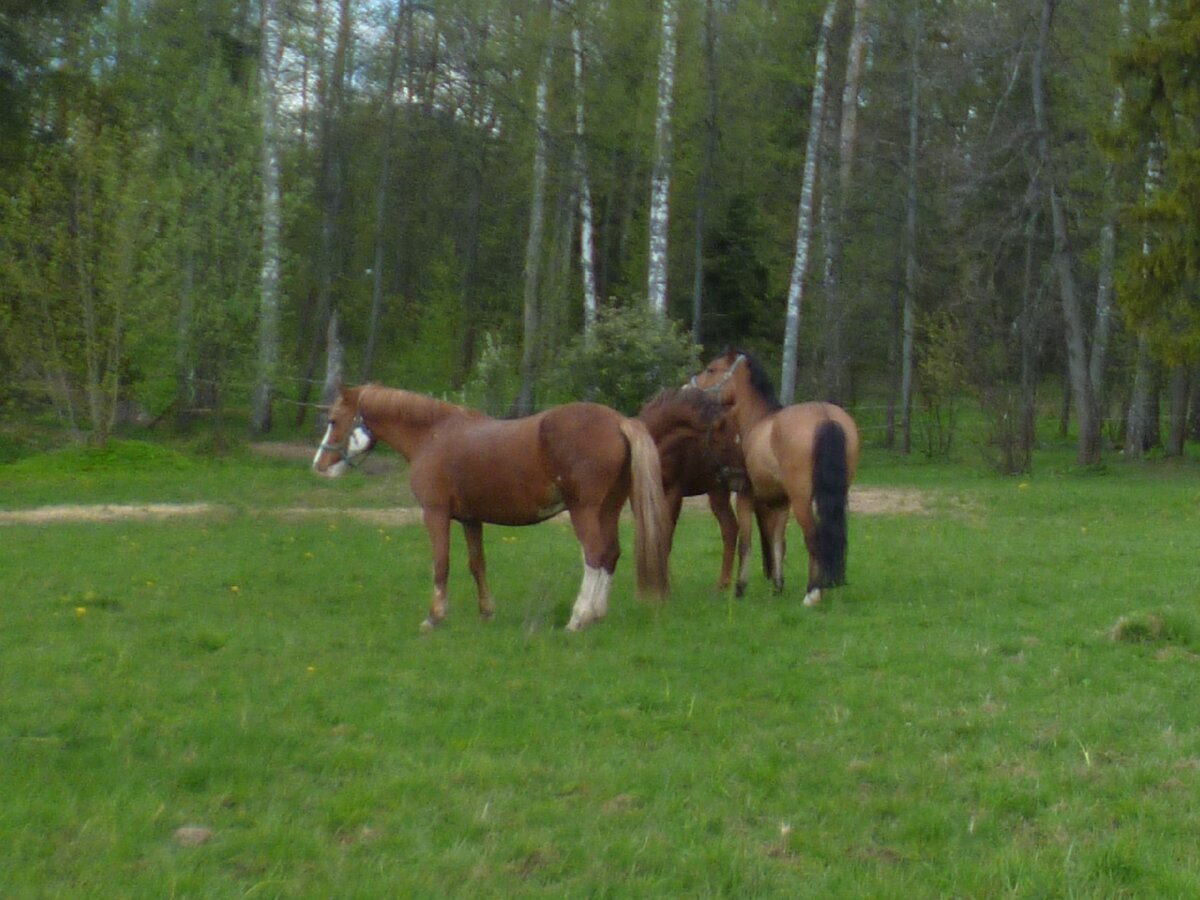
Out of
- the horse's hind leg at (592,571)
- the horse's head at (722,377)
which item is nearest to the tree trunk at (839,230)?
the horse's head at (722,377)

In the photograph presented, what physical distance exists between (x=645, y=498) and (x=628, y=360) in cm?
1506

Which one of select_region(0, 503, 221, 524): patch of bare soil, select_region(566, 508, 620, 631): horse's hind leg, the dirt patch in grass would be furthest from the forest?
select_region(566, 508, 620, 631): horse's hind leg

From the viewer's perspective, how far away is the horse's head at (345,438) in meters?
10.1

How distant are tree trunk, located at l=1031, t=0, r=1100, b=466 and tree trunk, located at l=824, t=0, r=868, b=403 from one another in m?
5.49

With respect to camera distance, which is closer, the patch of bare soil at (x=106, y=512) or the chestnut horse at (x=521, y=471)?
the chestnut horse at (x=521, y=471)

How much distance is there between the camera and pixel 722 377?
1106 centimetres

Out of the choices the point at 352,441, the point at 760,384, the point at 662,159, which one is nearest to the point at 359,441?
the point at 352,441

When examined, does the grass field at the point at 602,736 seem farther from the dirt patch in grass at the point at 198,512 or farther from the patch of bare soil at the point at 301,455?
the patch of bare soil at the point at 301,455

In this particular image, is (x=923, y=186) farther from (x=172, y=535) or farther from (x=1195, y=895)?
(x=1195, y=895)

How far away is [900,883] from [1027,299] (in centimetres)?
2597

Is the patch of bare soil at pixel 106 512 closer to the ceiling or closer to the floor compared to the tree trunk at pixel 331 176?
closer to the floor

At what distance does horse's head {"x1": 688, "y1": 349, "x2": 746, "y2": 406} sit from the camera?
10945 mm

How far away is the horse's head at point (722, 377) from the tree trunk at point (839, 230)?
19.2m

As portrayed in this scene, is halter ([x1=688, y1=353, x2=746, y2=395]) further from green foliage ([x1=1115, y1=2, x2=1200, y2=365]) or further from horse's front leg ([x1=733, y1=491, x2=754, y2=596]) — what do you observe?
green foliage ([x1=1115, y1=2, x2=1200, y2=365])
